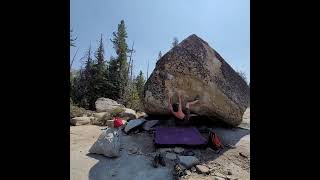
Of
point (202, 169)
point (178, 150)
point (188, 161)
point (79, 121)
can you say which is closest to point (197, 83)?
point (178, 150)

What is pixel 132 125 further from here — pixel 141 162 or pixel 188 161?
pixel 188 161

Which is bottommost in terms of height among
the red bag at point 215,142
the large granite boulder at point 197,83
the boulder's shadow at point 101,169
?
the boulder's shadow at point 101,169

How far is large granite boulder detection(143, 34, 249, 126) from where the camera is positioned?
8305 millimetres

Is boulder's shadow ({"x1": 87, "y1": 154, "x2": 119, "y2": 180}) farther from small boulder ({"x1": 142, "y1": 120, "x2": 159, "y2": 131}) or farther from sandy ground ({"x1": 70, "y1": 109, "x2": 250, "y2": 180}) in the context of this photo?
small boulder ({"x1": 142, "y1": 120, "x2": 159, "y2": 131})

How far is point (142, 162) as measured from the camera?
251 inches

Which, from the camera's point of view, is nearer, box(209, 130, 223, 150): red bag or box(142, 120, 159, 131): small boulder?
box(209, 130, 223, 150): red bag

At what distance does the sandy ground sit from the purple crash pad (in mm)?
253

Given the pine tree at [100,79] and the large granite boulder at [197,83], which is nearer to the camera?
the large granite boulder at [197,83]

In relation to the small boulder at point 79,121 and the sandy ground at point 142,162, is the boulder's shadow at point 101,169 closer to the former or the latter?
the sandy ground at point 142,162

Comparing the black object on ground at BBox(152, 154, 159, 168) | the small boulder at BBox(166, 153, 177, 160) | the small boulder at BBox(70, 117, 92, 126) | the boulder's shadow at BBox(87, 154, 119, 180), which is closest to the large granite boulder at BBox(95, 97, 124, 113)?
the small boulder at BBox(70, 117, 92, 126)

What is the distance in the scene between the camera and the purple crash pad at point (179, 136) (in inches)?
281

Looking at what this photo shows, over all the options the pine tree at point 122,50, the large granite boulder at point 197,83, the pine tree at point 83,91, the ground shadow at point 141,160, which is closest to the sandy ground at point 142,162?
the ground shadow at point 141,160

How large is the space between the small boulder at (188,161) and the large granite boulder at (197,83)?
2.22 meters
